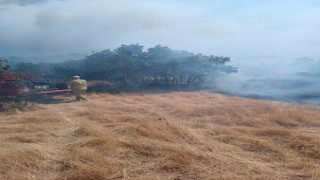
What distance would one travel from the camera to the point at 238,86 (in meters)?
20.8

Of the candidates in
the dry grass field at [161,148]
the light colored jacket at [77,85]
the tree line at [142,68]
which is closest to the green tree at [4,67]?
the light colored jacket at [77,85]

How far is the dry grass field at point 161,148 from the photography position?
5242mm

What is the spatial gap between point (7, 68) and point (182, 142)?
867cm

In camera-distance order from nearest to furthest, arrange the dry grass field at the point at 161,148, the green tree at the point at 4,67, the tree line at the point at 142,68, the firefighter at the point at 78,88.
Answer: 1. the dry grass field at the point at 161,148
2. the green tree at the point at 4,67
3. the firefighter at the point at 78,88
4. the tree line at the point at 142,68

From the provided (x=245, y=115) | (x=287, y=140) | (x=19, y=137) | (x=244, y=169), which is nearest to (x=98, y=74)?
(x=245, y=115)

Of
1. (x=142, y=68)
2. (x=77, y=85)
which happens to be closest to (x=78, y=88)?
(x=77, y=85)

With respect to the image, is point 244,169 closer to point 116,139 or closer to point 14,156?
point 116,139

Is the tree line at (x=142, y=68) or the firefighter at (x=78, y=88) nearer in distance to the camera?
the firefighter at (x=78, y=88)

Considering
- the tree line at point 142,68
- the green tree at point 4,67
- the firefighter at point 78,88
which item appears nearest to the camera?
the green tree at point 4,67

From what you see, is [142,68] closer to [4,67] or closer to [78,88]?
[78,88]

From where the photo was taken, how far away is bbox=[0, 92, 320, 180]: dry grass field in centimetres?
524

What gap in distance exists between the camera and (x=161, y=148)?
6270mm

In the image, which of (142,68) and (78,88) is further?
(142,68)

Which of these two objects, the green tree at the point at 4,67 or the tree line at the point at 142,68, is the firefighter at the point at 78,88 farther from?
the tree line at the point at 142,68
